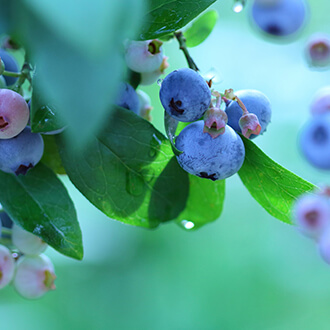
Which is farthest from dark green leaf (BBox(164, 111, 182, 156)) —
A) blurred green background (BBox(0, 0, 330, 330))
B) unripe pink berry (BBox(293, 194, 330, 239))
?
blurred green background (BBox(0, 0, 330, 330))

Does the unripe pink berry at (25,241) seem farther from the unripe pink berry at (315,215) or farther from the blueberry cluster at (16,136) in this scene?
the unripe pink berry at (315,215)

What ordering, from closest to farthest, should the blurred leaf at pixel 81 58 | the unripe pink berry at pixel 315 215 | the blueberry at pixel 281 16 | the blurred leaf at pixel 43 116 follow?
1. the blurred leaf at pixel 81 58
2. the unripe pink berry at pixel 315 215
3. the blurred leaf at pixel 43 116
4. the blueberry at pixel 281 16

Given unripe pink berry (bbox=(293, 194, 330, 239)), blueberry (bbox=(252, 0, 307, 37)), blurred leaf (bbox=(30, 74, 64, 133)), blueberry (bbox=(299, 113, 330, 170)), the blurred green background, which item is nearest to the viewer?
unripe pink berry (bbox=(293, 194, 330, 239))

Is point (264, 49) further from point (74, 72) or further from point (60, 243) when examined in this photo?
point (74, 72)

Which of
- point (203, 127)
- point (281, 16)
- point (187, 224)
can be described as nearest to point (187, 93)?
point (203, 127)

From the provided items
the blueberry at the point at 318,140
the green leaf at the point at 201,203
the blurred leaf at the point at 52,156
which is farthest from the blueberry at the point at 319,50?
the blurred leaf at the point at 52,156

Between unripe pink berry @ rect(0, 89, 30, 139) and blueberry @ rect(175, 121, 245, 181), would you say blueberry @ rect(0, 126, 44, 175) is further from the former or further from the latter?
blueberry @ rect(175, 121, 245, 181)

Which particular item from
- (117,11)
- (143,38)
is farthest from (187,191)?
(117,11)
